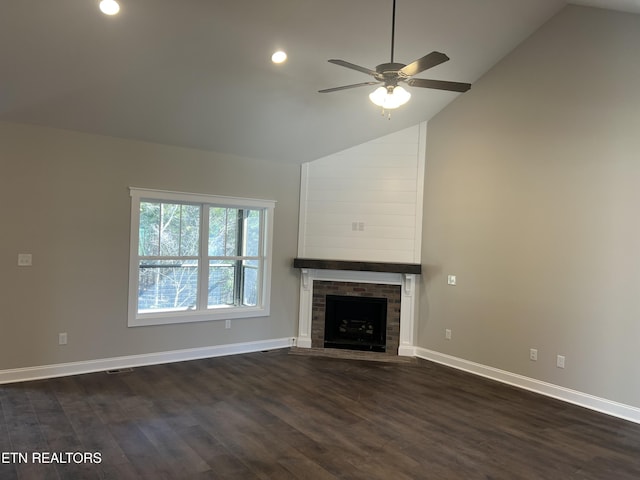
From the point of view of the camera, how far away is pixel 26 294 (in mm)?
4316

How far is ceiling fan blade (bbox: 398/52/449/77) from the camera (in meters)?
2.91

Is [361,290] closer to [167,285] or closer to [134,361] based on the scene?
[167,285]

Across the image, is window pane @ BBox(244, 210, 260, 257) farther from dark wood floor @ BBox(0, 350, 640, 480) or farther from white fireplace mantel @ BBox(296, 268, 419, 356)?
dark wood floor @ BBox(0, 350, 640, 480)

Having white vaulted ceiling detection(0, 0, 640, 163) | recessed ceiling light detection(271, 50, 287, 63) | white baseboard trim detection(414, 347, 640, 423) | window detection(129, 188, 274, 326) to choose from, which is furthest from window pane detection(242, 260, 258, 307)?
recessed ceiling light detection(271, 50, 287, 63)

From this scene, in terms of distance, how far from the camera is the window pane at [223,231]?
5.65 metres

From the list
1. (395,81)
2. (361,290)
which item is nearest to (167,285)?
(361,290)

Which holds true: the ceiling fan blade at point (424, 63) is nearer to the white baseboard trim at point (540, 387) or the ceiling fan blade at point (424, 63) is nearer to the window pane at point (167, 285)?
the white baseboard trim at point (540, 387)

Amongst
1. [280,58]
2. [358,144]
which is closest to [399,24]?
[280,58]

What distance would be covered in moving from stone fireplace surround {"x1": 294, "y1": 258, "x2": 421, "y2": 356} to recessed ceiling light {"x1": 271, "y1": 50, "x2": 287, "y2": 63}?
2.73m

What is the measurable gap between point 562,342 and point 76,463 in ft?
14.2

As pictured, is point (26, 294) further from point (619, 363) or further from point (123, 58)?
point (619, 363)

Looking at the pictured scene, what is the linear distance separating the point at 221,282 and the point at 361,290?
6.23 ft

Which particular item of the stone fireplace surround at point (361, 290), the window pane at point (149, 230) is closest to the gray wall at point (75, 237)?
the window pane at point (149, 230)

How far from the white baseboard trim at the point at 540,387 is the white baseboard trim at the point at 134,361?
207 centimetres
